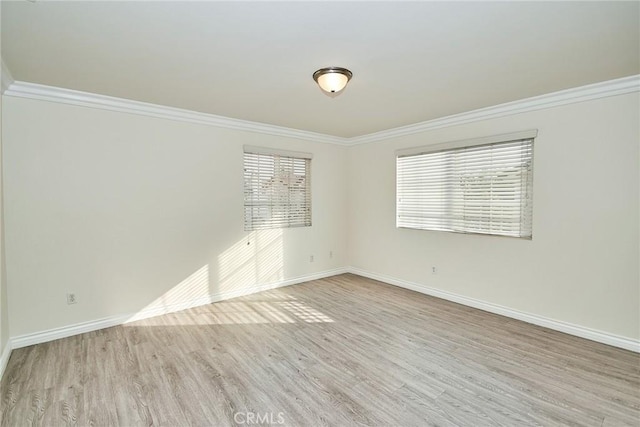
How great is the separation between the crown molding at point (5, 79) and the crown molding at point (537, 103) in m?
4.34

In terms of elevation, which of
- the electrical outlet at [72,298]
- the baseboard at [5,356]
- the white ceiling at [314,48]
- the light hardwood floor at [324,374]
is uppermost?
the white ceiling at [314,48]

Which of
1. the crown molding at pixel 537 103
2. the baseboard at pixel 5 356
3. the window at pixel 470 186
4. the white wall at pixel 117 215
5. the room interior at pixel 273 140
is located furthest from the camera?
the window at pixel 470 186

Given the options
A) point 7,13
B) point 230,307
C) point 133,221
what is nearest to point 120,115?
point 133,221

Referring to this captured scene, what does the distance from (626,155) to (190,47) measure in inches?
152

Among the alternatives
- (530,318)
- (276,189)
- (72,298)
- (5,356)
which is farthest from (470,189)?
(5,356)

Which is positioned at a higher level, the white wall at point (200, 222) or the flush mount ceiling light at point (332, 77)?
the flush mount ceiling light at point (332, 77)

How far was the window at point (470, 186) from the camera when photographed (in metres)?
3.58

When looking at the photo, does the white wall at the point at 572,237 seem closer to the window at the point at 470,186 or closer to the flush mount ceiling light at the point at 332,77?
the window at the point at 470,186

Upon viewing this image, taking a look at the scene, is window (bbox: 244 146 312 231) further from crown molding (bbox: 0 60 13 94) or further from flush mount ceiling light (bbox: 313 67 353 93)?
A: crown molding (bbox: 0 60 13 94)

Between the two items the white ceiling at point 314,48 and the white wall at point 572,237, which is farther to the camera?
the white wall at point 572,237

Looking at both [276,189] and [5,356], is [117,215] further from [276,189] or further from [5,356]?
[276,189]

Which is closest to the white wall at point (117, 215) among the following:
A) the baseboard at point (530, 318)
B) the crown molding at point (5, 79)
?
the crown molding at point (5, 79)

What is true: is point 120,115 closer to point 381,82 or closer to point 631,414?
point 381,82

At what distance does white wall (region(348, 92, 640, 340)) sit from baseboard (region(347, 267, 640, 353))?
0.17 ft
